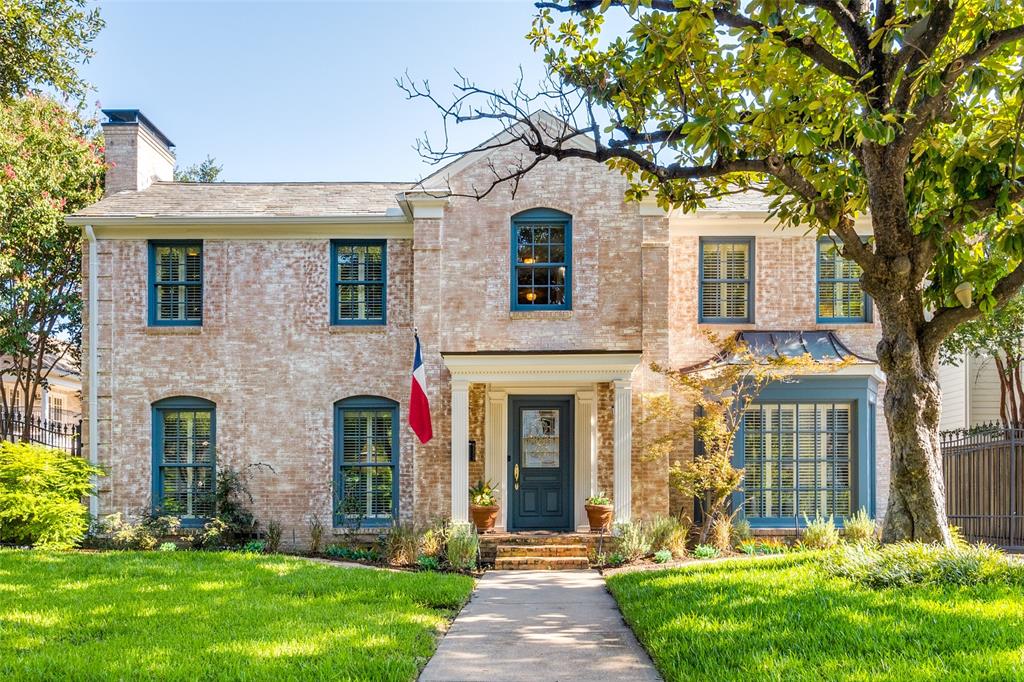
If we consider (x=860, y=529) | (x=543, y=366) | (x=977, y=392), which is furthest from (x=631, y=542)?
(x=977, y=392)

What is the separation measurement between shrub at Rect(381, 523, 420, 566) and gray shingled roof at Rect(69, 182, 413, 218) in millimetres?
5471

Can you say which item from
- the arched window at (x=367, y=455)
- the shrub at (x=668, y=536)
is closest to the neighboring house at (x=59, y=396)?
the arched window at (x=367, y=455)

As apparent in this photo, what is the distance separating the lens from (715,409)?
13.3 metres

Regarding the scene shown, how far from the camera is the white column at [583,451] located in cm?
1432

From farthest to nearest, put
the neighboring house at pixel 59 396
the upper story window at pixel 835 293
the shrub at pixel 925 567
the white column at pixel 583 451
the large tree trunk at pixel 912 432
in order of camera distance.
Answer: the neighboring house at pixel 59 396 → the upper story window at pixel 835 293 → the white column at pixel 583 451 → the large tree trunk at pixel 912 432 → the shrub at pixel 925 567

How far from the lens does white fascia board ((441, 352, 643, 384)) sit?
13.3 m

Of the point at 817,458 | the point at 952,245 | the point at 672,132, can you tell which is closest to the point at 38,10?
the point at 672,132

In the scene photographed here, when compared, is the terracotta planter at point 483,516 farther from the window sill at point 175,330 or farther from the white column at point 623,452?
the window sill at point 175,330

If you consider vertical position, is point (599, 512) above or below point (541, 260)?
below

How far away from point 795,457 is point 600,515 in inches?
148

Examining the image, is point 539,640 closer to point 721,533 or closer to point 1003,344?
point 721,533

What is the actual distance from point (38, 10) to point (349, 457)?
8.93 meters

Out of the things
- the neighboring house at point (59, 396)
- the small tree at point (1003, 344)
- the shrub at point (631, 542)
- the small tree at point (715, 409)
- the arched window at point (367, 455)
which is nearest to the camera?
the shrub at point (631, 542)

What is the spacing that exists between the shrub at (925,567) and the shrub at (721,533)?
190 inches
